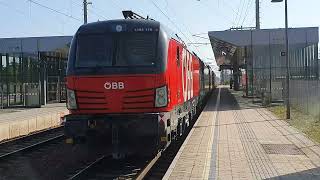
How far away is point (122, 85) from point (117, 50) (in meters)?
0.83

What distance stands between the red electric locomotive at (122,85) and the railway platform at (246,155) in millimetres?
1053

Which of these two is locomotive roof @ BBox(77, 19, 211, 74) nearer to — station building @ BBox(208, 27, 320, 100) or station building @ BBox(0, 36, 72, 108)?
station building @ BBox(0, 36, 72, 108)

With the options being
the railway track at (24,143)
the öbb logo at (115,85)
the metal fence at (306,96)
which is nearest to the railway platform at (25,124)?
the railway track at (24,143)

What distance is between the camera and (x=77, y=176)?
9.55m

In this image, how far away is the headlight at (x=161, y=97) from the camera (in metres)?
9.93

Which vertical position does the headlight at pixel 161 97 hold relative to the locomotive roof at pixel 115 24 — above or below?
below

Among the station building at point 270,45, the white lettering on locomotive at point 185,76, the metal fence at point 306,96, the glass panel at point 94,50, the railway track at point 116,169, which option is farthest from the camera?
the station building at point 270,45

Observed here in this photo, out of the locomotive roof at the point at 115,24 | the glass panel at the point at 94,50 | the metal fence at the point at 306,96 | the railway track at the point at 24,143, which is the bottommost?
the railway track at the point at 24,143

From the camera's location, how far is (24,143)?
15.9 meters

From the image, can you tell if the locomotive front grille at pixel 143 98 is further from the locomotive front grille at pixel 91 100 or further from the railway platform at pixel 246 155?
the railway platform at pixel 246 155

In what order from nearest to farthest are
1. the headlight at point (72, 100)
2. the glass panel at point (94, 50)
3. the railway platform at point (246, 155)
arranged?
1. the railway platform at point (246, 155)
2. the headlight at point (72, 100)
3. the glass panel at point (94, 50)

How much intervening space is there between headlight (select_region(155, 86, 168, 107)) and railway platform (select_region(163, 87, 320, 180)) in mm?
1239

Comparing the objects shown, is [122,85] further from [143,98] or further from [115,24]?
[115,24]

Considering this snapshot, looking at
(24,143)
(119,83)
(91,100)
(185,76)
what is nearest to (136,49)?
(119,83)
